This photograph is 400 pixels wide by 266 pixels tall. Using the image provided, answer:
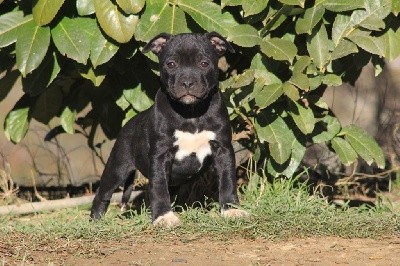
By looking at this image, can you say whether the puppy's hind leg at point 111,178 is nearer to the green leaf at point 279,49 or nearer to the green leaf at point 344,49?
the green leaf at point 279,49

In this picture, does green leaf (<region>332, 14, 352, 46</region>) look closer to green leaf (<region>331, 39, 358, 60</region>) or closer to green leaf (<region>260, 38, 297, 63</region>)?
green leaf (<region>331, 39, 358, 60</region>)

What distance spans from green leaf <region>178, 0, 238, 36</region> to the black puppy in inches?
3.7

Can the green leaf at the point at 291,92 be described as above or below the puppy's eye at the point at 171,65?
below

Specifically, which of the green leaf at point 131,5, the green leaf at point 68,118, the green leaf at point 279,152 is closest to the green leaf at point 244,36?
the green leaf at point 131,5

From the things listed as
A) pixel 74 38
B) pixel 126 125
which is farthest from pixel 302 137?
pixel 74 38

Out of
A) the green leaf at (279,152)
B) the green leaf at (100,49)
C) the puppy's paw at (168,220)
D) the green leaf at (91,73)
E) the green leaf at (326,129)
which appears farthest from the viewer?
the green leaf at (326,129)

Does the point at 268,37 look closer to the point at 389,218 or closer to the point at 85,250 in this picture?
the point at 389,218

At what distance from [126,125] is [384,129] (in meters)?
3.20

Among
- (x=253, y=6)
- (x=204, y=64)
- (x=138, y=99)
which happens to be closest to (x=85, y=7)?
(x=204, y=64)

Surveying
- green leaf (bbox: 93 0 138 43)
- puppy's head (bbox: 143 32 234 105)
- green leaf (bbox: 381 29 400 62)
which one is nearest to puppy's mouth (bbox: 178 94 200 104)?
puppy's head (bbox: 143 32 234 105)

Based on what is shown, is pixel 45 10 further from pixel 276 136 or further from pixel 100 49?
pixel 276 136

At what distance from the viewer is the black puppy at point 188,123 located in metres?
6.93

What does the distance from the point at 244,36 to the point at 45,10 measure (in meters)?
1.49

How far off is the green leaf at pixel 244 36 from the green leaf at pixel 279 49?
76 mm
